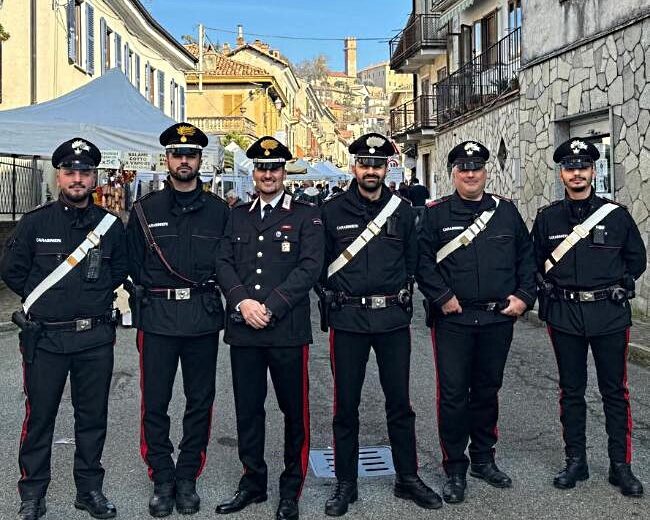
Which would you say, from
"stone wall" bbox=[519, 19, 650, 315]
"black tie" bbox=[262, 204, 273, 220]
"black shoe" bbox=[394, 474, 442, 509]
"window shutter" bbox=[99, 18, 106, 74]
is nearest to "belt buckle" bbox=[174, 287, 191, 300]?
"black tie" bbox=[262, 204, 273, 220]

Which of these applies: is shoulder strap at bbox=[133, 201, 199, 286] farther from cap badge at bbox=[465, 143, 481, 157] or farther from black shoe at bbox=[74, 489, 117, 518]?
cap badge at bbox=[465, 143, 481, 157]

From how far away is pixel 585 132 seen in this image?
12.5m

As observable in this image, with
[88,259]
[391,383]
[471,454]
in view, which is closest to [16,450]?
[88,259]

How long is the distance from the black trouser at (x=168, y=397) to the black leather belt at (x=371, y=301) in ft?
2.67

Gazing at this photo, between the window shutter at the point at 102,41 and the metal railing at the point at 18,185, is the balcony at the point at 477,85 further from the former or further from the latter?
the metal railing at the point at 18,185

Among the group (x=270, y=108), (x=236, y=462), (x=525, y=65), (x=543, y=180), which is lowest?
(x=236, y=462)

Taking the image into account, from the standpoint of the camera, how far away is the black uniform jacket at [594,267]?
491 centimetres

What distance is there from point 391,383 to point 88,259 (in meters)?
1.87

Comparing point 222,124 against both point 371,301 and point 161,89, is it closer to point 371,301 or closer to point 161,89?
point 161,89

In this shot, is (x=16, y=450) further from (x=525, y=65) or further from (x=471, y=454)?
(x=525, y=65)

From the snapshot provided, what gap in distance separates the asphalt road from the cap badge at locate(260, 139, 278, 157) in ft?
6.69

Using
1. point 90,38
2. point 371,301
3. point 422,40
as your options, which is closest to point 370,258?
point 371,301

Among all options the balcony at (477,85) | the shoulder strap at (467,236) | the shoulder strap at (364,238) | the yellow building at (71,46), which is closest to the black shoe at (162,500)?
the shoulder strap at (364,238)

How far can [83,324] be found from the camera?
4.48 m
